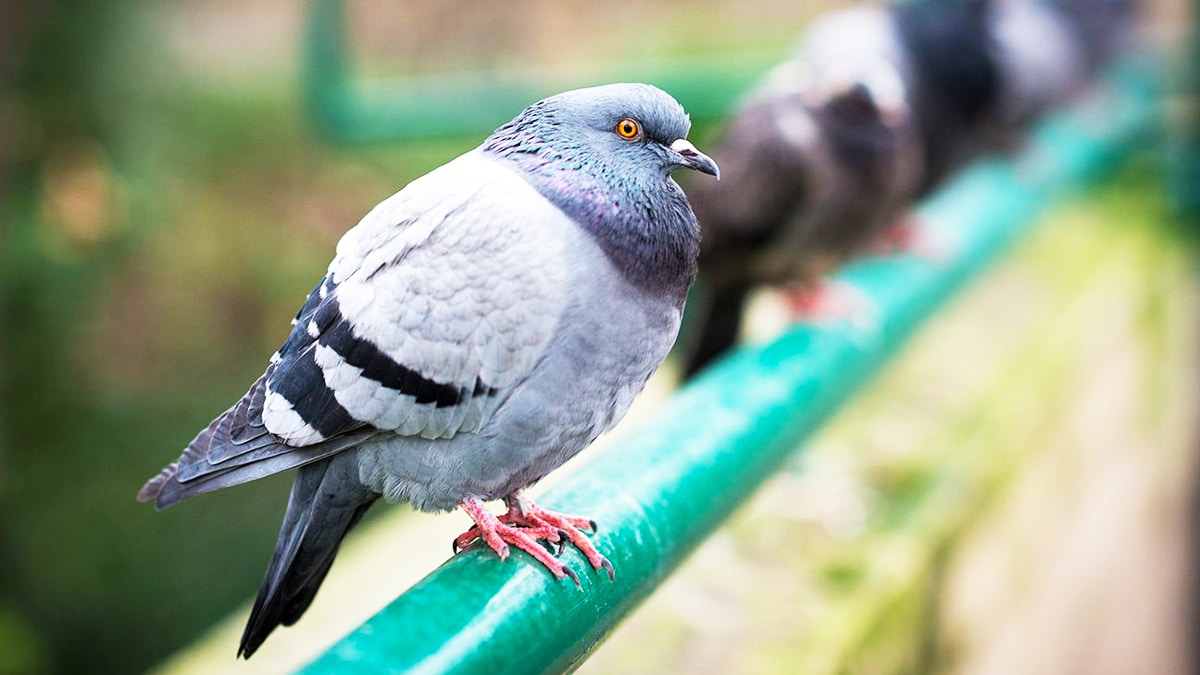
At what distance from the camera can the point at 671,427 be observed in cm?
223

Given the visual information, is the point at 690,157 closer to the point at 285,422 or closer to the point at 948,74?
the point at 285,422

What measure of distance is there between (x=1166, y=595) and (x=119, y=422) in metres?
4.81

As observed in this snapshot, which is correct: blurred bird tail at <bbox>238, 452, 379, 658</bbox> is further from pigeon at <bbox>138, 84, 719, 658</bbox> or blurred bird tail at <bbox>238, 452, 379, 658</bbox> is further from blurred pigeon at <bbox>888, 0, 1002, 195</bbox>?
blurred pigeon at <bbox>888, 0, 1002, 195</bbox>

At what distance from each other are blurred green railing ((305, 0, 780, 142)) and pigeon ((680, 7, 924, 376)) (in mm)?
1774

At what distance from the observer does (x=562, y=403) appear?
5.52 ft

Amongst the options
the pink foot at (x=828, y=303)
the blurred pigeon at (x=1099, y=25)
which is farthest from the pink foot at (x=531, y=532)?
the blurred pigeon at (x=1099, y=25)

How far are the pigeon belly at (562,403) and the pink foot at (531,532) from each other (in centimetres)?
5

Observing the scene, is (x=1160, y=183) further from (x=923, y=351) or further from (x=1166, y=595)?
(x=923, y=351)

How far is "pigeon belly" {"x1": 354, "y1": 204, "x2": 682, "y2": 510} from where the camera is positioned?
162cm

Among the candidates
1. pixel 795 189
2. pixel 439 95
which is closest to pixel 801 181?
pixel 795 189

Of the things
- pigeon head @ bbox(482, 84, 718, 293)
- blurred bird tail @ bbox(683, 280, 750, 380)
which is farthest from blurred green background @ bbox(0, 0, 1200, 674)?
pigeon head @ bbox(482, 84, 718, 293)

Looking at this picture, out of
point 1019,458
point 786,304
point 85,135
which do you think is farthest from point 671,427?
point 85,135

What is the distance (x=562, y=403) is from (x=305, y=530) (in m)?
0.38

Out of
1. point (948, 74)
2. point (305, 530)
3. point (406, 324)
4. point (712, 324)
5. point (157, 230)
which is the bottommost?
point (157, 230)
